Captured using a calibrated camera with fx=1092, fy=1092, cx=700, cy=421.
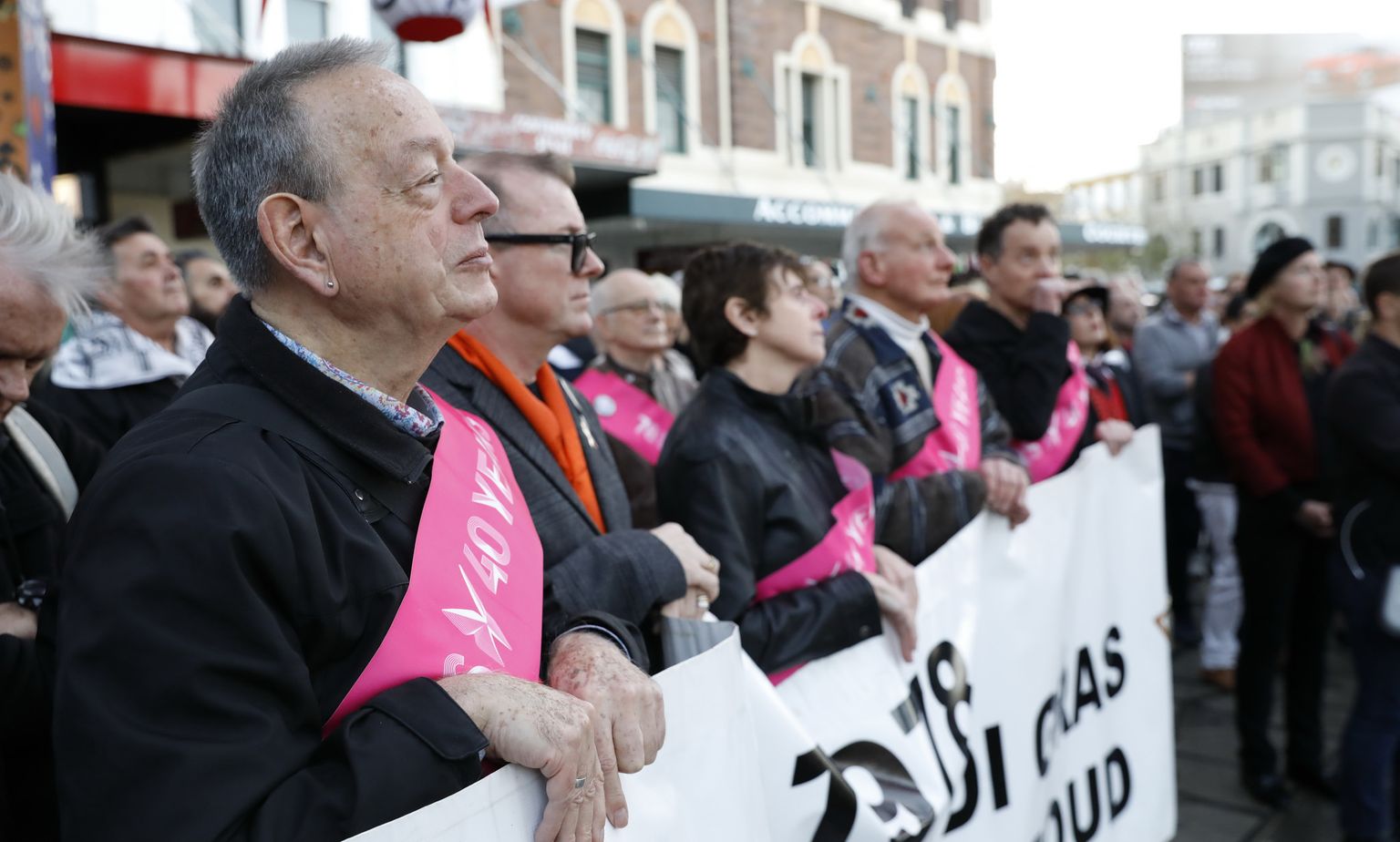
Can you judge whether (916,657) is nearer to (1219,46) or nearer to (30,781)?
(30,781)

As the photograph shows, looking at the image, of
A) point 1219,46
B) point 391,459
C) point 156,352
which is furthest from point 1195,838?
point 1219,46

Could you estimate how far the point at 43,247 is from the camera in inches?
62.5

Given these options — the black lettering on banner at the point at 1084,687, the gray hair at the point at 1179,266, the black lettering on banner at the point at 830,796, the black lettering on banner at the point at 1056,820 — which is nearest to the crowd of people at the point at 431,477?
the black lettering on banner at the point at 830,796

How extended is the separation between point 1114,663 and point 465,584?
7.95 feet

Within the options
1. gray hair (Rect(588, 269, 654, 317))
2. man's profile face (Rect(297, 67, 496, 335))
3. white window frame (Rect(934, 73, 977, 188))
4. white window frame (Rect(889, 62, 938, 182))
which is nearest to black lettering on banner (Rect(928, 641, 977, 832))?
man's profile face (Rect(297, 67, 496, 335))

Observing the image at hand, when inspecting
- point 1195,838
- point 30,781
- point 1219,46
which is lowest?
point 1195,838

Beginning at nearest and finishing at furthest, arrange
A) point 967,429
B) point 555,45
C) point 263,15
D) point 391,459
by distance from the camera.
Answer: point 391,459 → point 967,429 → point 263,15 → point 555,45

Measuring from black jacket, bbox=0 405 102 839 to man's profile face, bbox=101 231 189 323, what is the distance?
1765mm

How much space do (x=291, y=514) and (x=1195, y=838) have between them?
11.2 feet

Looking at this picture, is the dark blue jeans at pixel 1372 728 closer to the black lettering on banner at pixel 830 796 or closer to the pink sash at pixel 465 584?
the black lettering on banner at pixel 830 796

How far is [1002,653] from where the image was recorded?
8.59 feet

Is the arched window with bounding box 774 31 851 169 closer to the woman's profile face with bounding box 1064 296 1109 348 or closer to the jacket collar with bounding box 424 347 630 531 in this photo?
the woman's profile face with bounding box 1064 296 1109 348

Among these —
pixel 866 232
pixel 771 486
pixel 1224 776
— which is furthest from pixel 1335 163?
pixel 771 486

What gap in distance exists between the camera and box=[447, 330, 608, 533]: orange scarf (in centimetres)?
193
